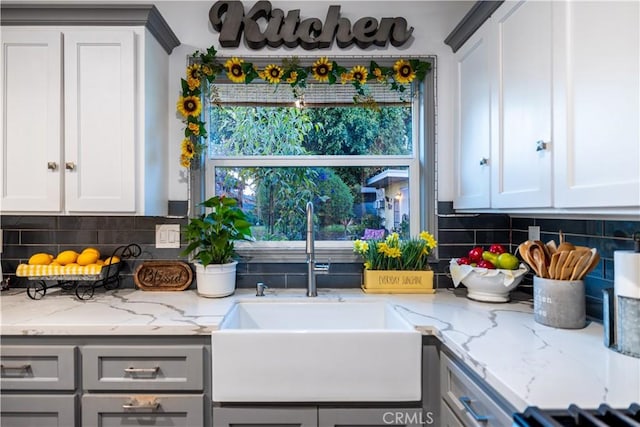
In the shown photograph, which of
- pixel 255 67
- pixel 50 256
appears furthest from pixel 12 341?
pixel 255 67

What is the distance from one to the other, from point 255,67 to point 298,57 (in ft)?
0.79

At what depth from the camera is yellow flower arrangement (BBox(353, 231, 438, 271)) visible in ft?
6.36

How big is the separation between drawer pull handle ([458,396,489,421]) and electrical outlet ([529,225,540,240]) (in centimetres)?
104

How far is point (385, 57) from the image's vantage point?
2076 mm

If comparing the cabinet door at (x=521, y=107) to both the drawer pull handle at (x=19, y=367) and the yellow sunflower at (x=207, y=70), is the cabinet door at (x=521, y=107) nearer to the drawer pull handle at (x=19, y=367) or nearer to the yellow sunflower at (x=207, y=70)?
the yellow sunflower at (x=207, y=70)

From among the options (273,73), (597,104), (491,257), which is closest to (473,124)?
(491,257)

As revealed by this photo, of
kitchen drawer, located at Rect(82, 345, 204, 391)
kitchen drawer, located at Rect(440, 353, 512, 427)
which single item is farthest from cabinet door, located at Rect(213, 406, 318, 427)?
kitchen drawer, located at Rect(440, 353, 512, 427)

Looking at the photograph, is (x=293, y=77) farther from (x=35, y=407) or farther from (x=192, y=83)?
(x=35, y=407)

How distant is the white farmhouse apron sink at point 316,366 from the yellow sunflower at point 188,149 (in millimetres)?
1017

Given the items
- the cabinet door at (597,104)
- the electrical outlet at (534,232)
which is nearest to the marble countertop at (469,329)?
the electrical outlet at (534,232)

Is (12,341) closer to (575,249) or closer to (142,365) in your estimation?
(142,365)

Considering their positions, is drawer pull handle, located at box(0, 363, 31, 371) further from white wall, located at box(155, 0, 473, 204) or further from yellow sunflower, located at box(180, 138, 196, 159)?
yellow sunflower, located at box(180, 138, 196, 159)

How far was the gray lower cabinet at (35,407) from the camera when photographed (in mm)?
1363

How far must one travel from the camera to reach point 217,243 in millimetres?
1806
